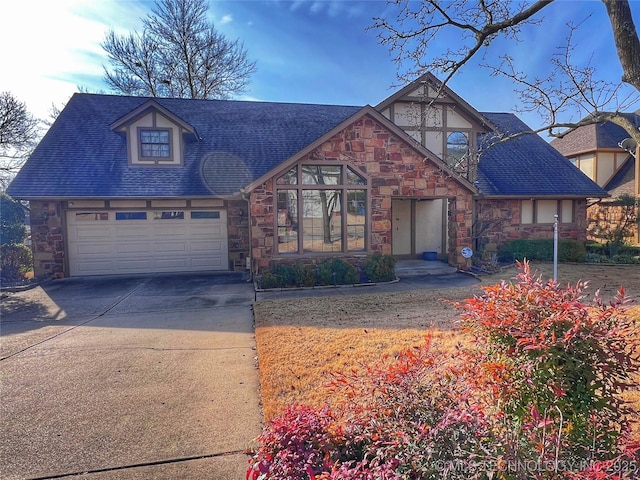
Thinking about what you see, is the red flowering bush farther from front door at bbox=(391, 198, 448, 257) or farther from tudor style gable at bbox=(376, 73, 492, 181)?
front door at bbox=(391, 198, 448, 257)

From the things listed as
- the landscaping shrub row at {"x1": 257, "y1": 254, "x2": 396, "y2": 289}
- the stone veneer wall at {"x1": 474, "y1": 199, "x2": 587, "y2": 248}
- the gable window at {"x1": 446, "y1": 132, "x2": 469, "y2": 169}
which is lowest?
the landscaping shrub row at {"x1": 257, "y1": 254, "x2": 396, "y2": 289}

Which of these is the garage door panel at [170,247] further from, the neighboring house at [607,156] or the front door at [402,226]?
the neighboring house at [607,156]

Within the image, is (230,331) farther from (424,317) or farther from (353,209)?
(353,209)

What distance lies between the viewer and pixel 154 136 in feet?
42.8

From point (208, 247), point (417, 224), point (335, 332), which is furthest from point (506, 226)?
point (208, 247)

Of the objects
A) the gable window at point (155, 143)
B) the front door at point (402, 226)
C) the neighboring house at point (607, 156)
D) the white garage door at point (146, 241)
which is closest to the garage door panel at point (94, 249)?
the white garage door at point (146, 241)

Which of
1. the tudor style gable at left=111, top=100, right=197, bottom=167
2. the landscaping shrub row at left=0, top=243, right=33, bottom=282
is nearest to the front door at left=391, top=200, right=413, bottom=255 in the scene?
Result: the tudor style gable at left=111, top=100, right=197, bottom=167

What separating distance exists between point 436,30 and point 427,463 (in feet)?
24.0

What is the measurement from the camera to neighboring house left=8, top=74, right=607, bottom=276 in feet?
34.4

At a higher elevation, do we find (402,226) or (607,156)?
(607,156)

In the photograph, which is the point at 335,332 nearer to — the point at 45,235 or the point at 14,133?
the point at 45,235

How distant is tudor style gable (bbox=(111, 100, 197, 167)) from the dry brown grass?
784cm

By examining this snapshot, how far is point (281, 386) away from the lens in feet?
14.0

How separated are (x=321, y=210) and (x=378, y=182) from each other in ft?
6.33
